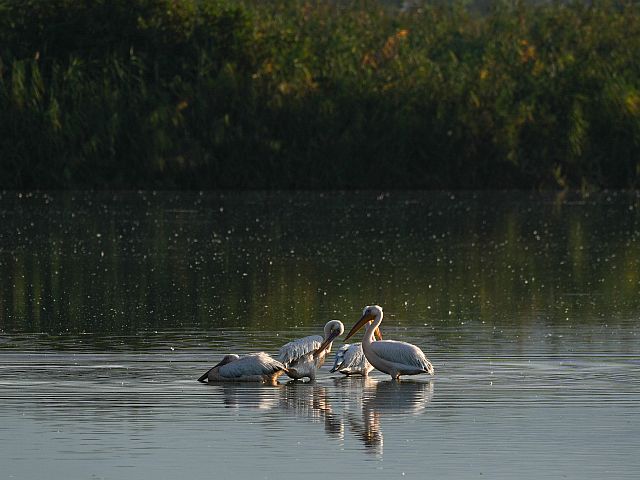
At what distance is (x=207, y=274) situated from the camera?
2225 centimetres

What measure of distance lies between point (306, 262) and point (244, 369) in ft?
36.7

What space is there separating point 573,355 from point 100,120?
28.1 meters

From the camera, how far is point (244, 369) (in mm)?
12742

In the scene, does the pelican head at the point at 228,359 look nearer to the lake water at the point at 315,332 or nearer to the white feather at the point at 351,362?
the lake water at the point at 315,332

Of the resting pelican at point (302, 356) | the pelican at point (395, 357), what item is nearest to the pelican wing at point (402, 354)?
the pelican at point (395, 357)

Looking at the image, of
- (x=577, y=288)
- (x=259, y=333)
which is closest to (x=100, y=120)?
(x=577, y=288)

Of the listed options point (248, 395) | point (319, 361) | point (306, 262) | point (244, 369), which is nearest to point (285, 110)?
point (306, 262)

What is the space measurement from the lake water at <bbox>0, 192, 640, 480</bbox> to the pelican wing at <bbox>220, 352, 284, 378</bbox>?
0.17m

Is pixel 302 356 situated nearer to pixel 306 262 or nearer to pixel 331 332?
pixel 331 332

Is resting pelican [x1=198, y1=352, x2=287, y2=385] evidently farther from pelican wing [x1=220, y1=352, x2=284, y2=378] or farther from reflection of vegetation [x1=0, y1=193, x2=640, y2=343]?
reflection of vegetation [x1=0, y1=193, x2=640, y2=343]

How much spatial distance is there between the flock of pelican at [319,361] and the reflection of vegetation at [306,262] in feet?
8.71

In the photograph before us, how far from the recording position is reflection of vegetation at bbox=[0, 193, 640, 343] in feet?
58.3

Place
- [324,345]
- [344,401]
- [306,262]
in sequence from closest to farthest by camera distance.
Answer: [344,401], [324,345], [306,262]

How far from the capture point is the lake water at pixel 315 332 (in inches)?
394
